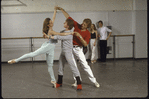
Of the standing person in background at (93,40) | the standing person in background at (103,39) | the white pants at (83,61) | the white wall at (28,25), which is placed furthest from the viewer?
the white wall at (28,25)

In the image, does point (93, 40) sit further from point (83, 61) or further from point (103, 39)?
point (83, 61)

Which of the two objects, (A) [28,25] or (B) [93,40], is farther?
(A) [28,25]

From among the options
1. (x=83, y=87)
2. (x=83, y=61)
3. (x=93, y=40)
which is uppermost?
(x=93, y=40)

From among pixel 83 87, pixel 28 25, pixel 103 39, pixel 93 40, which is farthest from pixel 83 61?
pixel 28 25

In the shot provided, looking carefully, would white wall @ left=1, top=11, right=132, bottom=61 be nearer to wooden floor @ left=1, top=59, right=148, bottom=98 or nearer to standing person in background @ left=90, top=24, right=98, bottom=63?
standing person in background @ left=90, top=24, right=98, bottom=63

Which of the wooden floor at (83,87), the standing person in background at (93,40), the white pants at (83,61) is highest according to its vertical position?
the standing person in background at (93,40)

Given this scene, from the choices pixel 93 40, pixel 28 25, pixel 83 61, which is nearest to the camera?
pixel 83 61

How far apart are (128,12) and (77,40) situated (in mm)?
4620

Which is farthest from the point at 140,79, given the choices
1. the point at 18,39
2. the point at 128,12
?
the point at 18,39

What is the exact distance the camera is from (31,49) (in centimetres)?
698

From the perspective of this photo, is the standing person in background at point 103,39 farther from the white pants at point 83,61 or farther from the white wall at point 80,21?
the white pants at point 83,61

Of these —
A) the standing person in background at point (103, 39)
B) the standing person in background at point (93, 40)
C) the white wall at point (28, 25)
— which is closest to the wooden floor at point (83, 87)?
the standing person in background at point (93, 40)

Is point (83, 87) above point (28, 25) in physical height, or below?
below

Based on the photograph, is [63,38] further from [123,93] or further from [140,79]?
[140,79]
